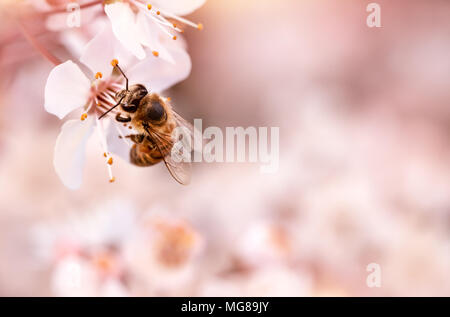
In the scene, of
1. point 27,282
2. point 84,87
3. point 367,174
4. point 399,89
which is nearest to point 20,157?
point 27,282

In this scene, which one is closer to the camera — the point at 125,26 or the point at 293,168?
the point at 125,26

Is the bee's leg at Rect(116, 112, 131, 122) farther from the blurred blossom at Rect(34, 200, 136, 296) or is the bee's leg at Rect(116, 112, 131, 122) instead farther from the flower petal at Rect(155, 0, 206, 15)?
the blurred blossom at Rect(34, 200, 136, 296)

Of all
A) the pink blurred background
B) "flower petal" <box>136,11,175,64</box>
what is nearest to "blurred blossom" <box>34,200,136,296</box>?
the pink blurred background

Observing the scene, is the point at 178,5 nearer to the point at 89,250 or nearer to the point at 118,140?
the point at 118,140

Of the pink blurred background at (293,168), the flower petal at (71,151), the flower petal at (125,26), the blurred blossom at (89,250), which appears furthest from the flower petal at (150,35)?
the blurred blossom at (89,250)

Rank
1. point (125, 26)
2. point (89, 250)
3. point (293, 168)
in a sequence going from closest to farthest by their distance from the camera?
1. point (125, 26)
2. point (89, 250)
3. point (293, 168)

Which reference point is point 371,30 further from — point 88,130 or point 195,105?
point 88,130

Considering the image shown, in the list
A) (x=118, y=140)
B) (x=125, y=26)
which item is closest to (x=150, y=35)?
(x=125, y=26)
